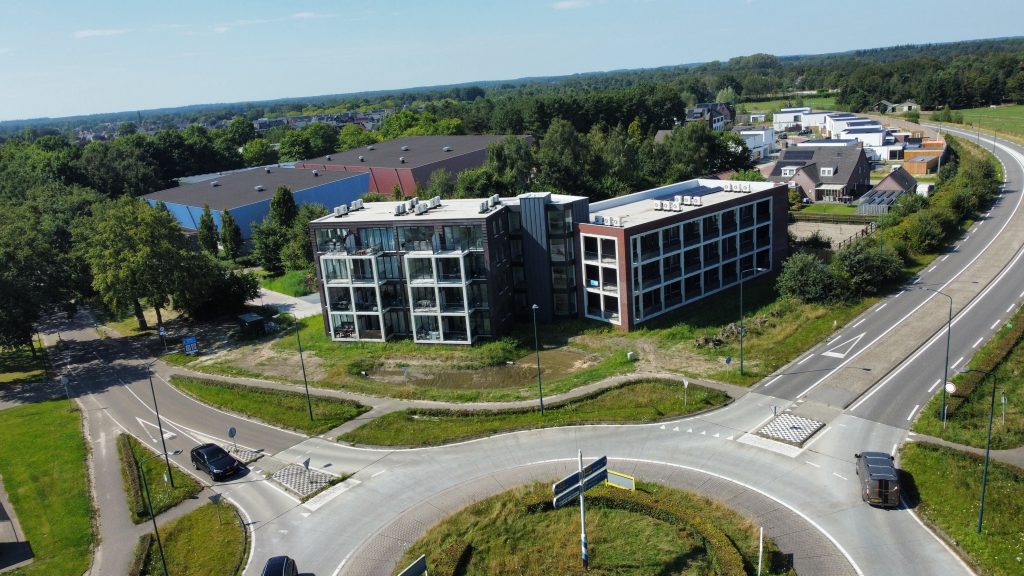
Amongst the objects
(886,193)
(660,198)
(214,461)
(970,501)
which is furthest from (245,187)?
(970,501)

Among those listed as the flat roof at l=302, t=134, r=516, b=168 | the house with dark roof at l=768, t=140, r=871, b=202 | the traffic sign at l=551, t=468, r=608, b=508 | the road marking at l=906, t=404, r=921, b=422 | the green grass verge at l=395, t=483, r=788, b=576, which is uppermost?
the flat roof at l=302, t=134, r=516, b=168

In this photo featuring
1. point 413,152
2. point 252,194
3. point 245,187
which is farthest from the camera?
point 413,152

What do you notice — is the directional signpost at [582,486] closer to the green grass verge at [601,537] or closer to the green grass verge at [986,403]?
the green grass verge at [601,537]

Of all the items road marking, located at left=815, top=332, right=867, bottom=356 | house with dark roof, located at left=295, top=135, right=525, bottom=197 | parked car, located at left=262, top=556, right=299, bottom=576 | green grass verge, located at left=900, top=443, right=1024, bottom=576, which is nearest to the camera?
green grass verge, located at left=900, top=443, right=1024, bottom=576

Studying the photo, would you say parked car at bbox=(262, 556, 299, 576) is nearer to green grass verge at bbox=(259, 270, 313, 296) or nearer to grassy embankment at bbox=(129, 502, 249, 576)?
grassy embankment at bbox=(129, 502, 249, 576)

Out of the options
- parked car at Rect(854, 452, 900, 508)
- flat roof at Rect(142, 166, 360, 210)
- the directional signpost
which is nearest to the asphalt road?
parked car at Rect(854, 452, 900, 508)

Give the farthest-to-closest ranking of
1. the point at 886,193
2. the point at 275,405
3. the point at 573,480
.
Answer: the point at 886,193 < the point at 275,405 < the point at 573,480

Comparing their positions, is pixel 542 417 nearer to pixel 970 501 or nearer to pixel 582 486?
pixel 582 486
